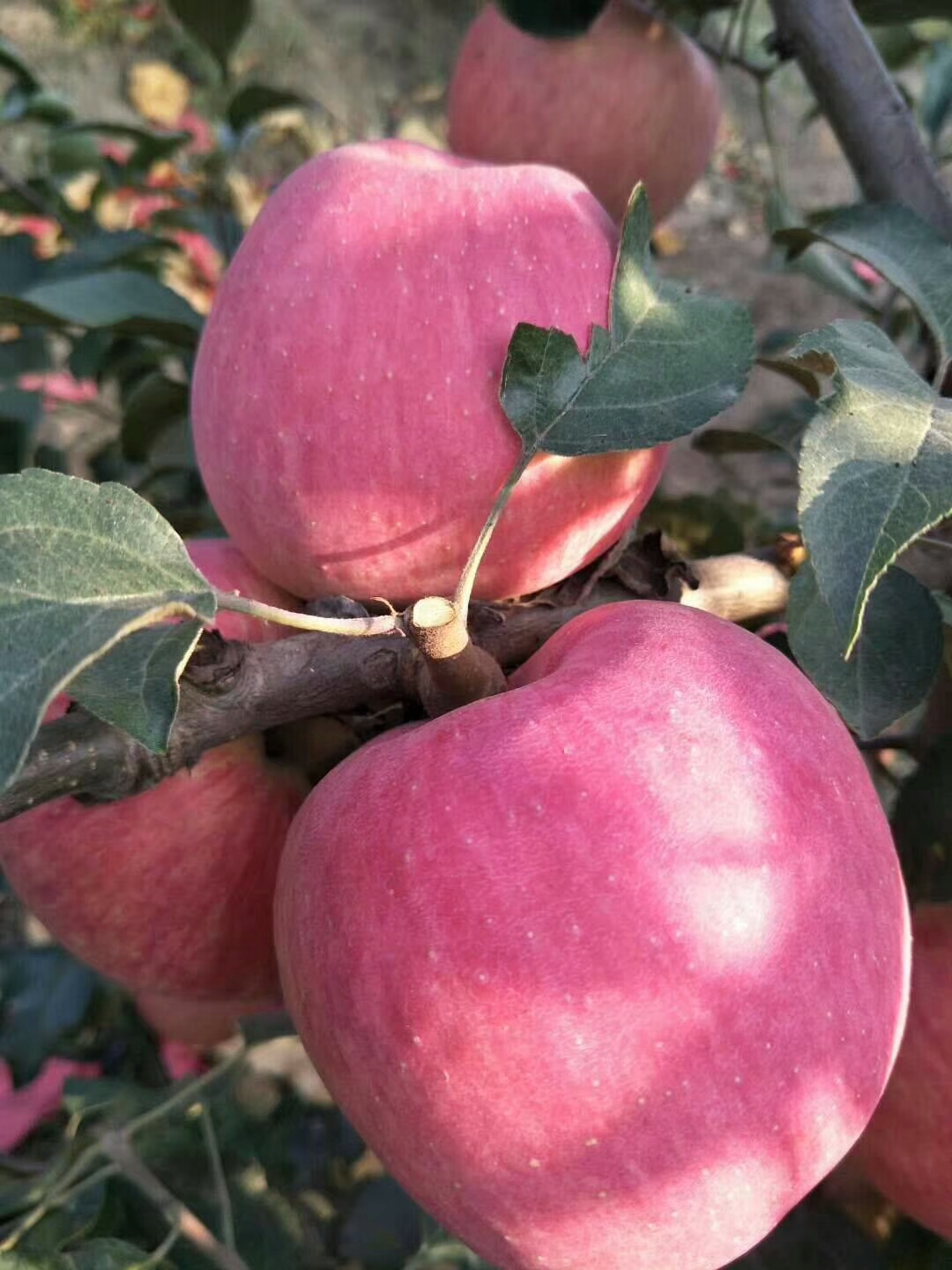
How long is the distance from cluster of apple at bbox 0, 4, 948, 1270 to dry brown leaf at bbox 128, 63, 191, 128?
3741mm

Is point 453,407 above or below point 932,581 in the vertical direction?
above

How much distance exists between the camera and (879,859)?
0.43 m

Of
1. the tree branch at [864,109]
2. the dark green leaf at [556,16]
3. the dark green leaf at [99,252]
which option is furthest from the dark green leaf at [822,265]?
the dark green leaf at [99,252]

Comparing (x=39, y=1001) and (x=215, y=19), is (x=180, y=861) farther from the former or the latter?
(x=215, y=19)

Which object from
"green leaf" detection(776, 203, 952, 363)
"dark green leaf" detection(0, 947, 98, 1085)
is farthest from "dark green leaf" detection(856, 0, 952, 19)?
"dark green leaf" detection(0, 947, 98, 1085)

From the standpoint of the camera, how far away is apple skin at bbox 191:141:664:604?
463mm

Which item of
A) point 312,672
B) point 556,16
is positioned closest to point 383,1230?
point 312,672

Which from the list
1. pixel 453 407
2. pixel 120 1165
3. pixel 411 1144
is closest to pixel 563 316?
pixel 453 407

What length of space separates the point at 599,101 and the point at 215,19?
34 centimetres

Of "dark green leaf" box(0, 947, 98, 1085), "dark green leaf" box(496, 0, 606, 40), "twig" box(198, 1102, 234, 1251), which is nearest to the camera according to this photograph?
"twig" box(198, 1102, 234, 1251)

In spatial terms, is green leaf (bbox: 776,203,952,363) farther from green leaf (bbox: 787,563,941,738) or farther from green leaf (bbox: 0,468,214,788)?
green leaf (bbox: 0,468,214,788)

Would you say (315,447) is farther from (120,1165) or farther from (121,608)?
(120,1165)

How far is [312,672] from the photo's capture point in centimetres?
48

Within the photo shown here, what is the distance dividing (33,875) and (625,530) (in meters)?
0.34
